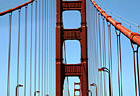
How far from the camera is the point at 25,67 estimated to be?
21.2 metres

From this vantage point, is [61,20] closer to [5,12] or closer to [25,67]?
[25,67]

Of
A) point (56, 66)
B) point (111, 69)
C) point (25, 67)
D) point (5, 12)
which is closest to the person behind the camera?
point (5, 12)

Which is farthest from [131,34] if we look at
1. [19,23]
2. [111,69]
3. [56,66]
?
[56,66]

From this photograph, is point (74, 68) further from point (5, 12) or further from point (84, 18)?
point (5, 12)

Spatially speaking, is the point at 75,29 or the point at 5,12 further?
the point at 75,29

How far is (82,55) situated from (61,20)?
12.2 ft

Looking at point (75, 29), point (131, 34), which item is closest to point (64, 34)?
point (75, 29)

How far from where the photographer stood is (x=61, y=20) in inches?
1265

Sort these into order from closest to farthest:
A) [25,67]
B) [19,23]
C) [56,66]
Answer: [19,23], [25,67], [56,66]

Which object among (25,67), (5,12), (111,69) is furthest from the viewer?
(25,67)

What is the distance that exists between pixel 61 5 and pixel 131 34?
70.1 ft

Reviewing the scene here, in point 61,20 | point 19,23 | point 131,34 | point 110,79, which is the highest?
point 61,20

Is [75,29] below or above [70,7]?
below

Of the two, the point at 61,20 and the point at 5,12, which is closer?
the point at 5,12
